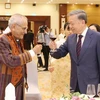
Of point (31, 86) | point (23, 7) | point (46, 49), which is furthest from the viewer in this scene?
point (23, 7)

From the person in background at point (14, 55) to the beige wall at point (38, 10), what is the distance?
1801cm

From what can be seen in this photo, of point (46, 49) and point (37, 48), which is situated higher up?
point (37, 48)

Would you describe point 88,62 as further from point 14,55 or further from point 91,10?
point 91,10

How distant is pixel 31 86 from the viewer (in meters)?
4.73

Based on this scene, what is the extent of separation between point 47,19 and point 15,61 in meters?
18.5

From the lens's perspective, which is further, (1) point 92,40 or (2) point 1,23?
(2) point 1,23

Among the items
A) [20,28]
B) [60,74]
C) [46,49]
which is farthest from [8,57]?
[46,49]

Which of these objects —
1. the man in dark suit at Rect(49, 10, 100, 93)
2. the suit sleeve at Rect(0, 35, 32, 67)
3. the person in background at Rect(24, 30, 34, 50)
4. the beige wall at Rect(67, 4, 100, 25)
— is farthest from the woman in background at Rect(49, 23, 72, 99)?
the beige wall at Rect(67, 4, 100, 25)

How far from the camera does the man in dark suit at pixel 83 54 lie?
3109 mm

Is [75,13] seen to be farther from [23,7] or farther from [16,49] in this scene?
[23,7]

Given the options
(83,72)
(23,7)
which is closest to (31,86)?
(83,72)

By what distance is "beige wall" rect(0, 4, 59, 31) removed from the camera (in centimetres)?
2064

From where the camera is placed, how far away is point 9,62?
2.71 m

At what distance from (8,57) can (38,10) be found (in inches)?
726
